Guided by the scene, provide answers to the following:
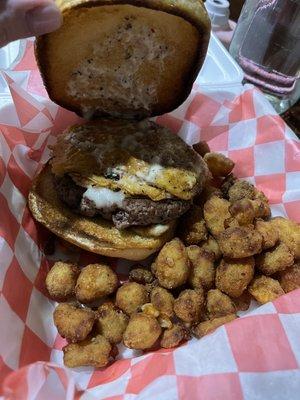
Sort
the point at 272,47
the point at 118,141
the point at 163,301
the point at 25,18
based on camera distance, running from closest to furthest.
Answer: the point at 25,18
the point at 163,301
the point at 118,141
the point at 272,47

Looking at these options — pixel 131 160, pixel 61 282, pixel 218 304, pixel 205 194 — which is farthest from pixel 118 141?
pixel 218 304

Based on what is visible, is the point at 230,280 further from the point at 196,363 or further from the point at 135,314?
the point at 196,363

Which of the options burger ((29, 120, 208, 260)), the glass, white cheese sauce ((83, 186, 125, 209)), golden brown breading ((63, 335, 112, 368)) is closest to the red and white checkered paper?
golden brown breading ((63, 335, 112, 368))

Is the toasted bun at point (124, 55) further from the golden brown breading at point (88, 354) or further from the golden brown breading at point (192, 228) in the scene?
the golden brown breading at point (88, 354)

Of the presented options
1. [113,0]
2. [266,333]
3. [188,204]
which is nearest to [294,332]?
[266,333]

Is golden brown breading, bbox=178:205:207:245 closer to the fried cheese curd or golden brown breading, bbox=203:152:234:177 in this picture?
the fried cheese curd

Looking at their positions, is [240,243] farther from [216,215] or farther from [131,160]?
[131,160]
